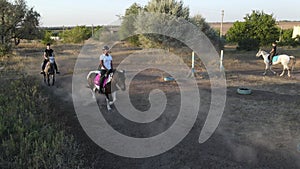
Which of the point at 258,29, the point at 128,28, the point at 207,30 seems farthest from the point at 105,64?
the point at 258,29

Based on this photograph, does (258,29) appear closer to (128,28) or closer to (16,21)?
(128,28)

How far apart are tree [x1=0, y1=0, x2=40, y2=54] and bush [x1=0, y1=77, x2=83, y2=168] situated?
19.2m

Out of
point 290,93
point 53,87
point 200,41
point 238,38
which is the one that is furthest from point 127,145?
point 238,38

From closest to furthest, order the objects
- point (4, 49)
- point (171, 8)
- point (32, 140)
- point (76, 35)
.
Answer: point (32, 140) < point (4, 49) < point (171, 8) < point (76, 35)

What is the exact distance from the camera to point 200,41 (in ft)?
76.5

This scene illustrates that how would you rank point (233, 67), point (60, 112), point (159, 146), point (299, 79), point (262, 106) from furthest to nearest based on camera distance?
point (233, 67) < point (299, 79) < point (262, 106) < point (60, 112) < point (159, 146)

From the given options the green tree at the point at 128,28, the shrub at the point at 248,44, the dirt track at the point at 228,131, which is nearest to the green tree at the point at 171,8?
the green tree at the point at 128,28

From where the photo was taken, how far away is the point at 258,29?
31391mm

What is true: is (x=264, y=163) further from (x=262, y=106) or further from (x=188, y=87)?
(x=188, y=87)

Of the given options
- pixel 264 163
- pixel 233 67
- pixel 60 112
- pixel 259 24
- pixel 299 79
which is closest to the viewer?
pixel 264 163

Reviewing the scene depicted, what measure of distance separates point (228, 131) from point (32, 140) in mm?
5358

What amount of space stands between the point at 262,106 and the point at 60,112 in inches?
298

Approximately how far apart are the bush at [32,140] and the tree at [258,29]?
29352mm

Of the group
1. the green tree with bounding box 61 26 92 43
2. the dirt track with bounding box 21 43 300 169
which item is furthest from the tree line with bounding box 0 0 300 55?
the dirt track with bounding box 21 43 300 169
